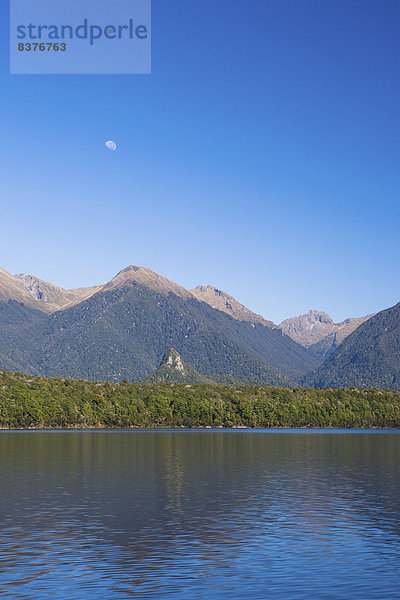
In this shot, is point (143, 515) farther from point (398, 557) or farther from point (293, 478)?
point (293, 478)

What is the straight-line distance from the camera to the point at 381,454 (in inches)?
6093

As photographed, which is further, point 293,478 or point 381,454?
point 381,454

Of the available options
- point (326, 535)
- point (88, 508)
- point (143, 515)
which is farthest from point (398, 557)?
point (88, 508)

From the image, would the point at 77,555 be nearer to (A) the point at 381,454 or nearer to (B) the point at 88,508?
(B) the point at 88,508

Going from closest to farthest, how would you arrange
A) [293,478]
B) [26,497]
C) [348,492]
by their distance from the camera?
[26,497] → [348,492] → [293,478]

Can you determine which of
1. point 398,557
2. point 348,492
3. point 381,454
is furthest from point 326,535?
point 381,454

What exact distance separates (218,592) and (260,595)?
7.21 feet

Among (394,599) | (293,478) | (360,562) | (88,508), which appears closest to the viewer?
(394,599)

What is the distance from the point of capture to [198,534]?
175ft

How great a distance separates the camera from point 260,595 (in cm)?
3659

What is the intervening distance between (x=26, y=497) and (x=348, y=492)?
117 feet

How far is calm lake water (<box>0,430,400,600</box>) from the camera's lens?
126 ft

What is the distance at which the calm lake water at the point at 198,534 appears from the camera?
126ft

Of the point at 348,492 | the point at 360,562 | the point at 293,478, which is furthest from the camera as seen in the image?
the point at 293,478
